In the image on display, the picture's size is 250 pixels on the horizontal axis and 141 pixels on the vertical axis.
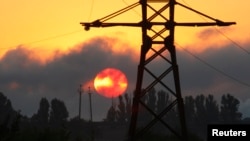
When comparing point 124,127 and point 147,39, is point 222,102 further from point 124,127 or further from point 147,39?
point 147,39

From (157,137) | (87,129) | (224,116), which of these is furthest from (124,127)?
(157,137)

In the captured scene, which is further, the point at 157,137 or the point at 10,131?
the point at 157,137

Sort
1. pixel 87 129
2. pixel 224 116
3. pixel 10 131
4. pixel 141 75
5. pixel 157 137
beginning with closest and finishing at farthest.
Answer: pixel 10 131 → pixel 141 75 → pixel 157 137 → pixel 87 129 → pixel 224 116

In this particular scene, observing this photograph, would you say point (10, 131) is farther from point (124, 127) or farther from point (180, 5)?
point (124, 127)

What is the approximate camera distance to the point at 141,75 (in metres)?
29.9

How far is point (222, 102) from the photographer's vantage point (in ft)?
567

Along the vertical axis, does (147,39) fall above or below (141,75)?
above

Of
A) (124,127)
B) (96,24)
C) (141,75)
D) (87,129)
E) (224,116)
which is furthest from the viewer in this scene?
(224,116)

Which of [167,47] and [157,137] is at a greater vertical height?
[167,47]

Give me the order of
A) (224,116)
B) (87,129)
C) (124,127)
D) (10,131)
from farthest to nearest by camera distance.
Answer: (224,116) → (124,127) → (87,129) → (10,131)

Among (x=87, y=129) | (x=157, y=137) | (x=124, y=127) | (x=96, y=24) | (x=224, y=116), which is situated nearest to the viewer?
(x=96, y=24)

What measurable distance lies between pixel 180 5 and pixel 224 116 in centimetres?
14110

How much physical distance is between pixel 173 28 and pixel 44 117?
114984mm

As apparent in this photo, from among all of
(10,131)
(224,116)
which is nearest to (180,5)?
(10,131)
